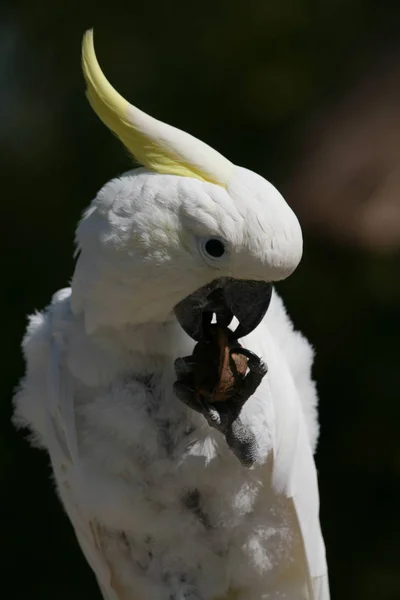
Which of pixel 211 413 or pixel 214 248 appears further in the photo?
pixel 211 413

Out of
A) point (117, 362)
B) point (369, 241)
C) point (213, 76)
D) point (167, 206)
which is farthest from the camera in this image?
point (213, 76)

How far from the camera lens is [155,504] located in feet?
4.96

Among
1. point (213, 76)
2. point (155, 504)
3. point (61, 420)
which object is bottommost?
point (155, 504)

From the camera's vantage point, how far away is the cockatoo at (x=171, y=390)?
4.11 ft

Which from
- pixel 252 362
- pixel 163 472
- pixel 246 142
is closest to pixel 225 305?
pixel 252 362

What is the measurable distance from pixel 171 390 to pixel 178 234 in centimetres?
32

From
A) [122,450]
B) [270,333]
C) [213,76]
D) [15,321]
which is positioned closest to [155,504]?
[122,450]

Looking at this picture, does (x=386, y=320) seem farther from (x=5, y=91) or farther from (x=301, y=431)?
(x=5, y=91)

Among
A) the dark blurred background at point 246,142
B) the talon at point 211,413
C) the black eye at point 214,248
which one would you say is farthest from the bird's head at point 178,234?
the dark blurred background at point 246,142

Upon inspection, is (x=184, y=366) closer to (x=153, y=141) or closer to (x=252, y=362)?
(x=252, y=362)

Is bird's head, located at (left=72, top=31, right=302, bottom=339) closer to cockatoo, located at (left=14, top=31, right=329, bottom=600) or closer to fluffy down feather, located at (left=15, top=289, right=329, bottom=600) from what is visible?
cockatoo, located at (left=14, top=31, right=329, bottom=600)

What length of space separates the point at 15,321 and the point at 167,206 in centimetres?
138

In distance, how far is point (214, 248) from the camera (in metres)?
1.23

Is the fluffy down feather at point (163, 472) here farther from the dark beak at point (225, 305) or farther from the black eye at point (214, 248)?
the black eye at point (214, 248)
